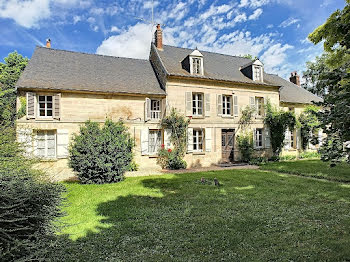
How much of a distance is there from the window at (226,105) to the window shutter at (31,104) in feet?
35.6

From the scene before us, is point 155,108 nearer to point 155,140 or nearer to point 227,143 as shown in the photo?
point 155,140

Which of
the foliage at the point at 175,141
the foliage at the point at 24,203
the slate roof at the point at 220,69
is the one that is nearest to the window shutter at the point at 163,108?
the foliage at the point at 175,141

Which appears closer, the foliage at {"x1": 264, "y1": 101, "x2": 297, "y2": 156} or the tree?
the tree

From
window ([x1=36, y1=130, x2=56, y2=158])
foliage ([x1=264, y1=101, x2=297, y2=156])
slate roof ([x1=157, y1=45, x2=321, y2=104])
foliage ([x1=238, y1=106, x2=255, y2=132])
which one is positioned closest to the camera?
window ([x1=36, y1=130, x2=56, y2=158])

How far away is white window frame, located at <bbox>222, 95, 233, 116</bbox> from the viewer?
1407cm

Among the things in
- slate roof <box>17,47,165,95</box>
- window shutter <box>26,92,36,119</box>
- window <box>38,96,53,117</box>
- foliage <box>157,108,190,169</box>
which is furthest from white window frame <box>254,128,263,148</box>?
window shutter <box>26,92,36,119</box>

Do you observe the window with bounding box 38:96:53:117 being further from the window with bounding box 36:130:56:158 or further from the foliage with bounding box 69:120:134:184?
the foliage with bounding box 69:120:134:184

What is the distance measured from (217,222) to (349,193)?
4881mm

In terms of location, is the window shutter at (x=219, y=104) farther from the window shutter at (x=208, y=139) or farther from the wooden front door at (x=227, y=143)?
the window shutter at (x=208, y=139)

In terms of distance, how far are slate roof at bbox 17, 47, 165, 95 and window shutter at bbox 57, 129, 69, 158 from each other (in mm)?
2229

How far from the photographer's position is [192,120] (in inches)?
511

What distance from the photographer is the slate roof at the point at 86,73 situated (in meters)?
10.7

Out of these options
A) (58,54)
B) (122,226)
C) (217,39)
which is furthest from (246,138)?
(58,54)

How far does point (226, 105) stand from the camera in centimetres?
1420
